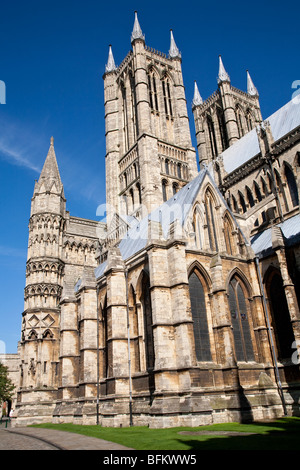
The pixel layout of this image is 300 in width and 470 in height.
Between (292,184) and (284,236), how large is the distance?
769 cm

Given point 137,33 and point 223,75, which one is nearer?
point 137,33

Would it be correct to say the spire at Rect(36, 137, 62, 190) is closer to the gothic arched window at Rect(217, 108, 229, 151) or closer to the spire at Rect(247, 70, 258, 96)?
the gothic arched window at Rect(217, 108, 229, 151)

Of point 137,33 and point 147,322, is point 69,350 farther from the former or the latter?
point 137,33

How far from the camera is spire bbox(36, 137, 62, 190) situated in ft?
141

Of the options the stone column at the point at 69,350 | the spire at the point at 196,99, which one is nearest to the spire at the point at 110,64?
the spire at the point at 196,99

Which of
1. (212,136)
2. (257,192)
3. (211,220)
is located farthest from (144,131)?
(211,220)

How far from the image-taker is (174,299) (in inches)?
798

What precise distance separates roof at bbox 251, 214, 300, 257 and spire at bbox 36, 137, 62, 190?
24.0 metres

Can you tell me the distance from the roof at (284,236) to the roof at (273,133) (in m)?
9.06

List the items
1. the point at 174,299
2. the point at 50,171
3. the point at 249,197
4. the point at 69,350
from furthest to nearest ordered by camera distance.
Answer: the point at 50,171
the point at 249,197
the point at 69,350
the point at 174,299

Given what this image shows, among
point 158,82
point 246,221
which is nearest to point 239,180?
point 246,221

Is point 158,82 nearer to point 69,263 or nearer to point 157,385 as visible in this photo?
point 69,263

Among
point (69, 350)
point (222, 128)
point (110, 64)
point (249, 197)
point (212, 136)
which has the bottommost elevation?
point (69, 350)

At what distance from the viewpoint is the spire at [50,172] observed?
42969mm
